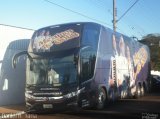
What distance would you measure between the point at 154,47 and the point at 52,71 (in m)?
68.1

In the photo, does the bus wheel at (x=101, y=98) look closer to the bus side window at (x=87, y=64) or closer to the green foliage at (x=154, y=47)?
the bus side window at (x=87, y=64)

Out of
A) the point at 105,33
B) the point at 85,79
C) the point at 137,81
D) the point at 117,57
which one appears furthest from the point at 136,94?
the point at 85,79

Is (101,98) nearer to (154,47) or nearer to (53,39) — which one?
(53,39)

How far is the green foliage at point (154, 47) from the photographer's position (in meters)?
79.5

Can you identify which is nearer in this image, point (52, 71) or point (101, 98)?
point (52, 71)

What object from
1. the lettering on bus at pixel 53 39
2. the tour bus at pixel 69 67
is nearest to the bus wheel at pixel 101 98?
the tour bus at pixel 69 67

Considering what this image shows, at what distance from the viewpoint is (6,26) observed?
22.2m

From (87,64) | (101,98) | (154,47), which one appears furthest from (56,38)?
(154,47)

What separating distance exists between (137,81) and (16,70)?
8031 mm

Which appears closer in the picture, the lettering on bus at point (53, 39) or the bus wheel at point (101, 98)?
the lettering on bus at point (53, 39)

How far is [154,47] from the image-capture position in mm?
82500

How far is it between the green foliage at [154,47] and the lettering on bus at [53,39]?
205 ft

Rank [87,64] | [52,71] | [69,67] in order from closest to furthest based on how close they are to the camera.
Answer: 1. [69,67]
2. [52,71]
3. [87,64]

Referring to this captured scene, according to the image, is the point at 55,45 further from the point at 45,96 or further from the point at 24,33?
the point at 24,33
